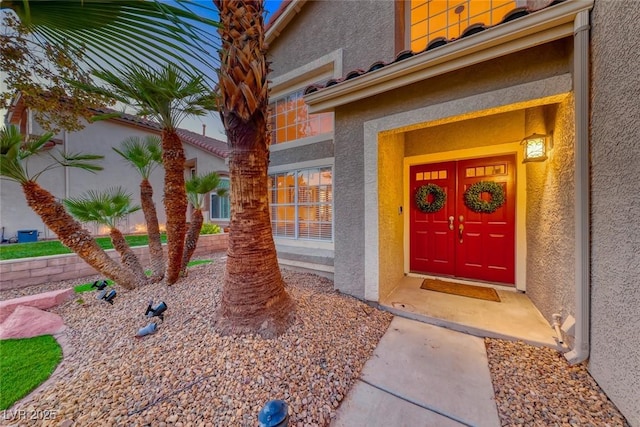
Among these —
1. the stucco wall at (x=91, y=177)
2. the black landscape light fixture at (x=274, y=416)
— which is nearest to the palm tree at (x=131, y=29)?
the black landscape light fixture at (x=274, y=416)

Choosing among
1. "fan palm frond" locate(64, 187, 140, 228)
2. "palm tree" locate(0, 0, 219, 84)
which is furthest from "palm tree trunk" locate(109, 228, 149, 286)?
"palm tree" locate(0, 0, 219, 84)

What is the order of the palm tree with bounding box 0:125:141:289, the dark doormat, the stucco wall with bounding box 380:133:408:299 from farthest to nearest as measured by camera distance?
1. the dark doormat
2. the stucco wall with bounding box 380:133:408:299
3. the palm tree with bounding box 0:125:141:289

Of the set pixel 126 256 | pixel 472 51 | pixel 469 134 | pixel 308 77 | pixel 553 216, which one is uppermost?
pixel 308 77

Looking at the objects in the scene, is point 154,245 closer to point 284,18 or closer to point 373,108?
point 373,108

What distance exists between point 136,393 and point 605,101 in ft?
18.1

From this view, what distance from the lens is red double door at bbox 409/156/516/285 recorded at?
4941mm

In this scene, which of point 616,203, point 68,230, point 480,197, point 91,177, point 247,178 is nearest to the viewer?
point 616,203

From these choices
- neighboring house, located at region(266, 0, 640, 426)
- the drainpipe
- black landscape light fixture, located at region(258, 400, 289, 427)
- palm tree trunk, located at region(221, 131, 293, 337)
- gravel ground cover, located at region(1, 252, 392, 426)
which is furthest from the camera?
palm tree trunk, located at region(221, 131, 293, 337)

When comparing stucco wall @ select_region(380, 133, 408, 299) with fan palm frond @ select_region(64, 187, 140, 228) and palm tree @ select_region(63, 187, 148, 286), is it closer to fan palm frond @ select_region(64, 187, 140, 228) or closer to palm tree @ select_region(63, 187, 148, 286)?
palm tree @ select_region(63, 187, 148, 286)

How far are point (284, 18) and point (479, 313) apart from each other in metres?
9.09

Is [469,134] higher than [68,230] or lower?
higher

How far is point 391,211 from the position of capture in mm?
4797

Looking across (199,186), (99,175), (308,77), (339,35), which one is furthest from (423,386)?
(99,175)

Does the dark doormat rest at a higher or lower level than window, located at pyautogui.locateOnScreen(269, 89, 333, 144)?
lower
